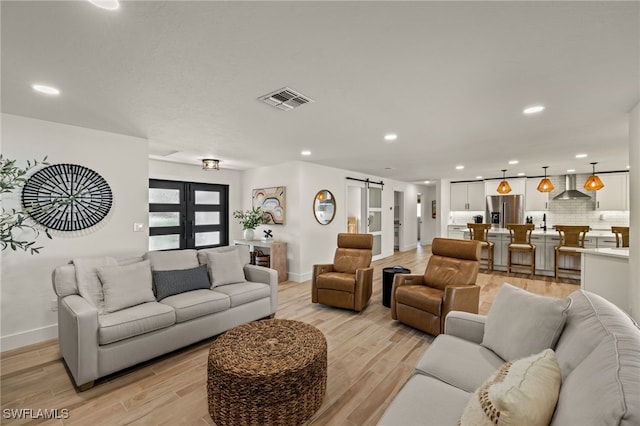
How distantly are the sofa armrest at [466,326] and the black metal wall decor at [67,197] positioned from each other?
382 cm

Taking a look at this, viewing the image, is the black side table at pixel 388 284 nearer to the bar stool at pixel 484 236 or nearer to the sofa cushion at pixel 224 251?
the sofa cushion at pixel 224 251

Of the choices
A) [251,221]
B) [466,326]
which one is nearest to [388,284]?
[466,326]

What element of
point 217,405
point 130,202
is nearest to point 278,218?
point 130,202

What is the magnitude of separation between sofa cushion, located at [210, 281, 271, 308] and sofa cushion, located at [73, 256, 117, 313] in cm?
107

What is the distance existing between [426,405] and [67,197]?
3997 mm

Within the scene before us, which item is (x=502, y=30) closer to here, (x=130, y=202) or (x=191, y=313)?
(x=191, y=313)

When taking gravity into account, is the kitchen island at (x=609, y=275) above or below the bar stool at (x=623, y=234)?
below

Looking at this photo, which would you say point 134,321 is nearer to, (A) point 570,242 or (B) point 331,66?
(B) point 331,66

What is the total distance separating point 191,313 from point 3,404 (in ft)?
4.39

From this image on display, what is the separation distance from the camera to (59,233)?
3172 mm

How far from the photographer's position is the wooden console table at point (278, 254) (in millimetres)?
5402

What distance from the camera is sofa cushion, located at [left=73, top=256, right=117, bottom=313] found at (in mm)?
2564

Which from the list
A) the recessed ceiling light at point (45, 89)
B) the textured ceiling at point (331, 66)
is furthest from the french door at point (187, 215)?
the recessed ceiling light at point (45, 89)

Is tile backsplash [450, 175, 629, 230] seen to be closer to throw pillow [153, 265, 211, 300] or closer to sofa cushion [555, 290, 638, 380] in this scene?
sofa cushion [555, 290, 638, 380]
